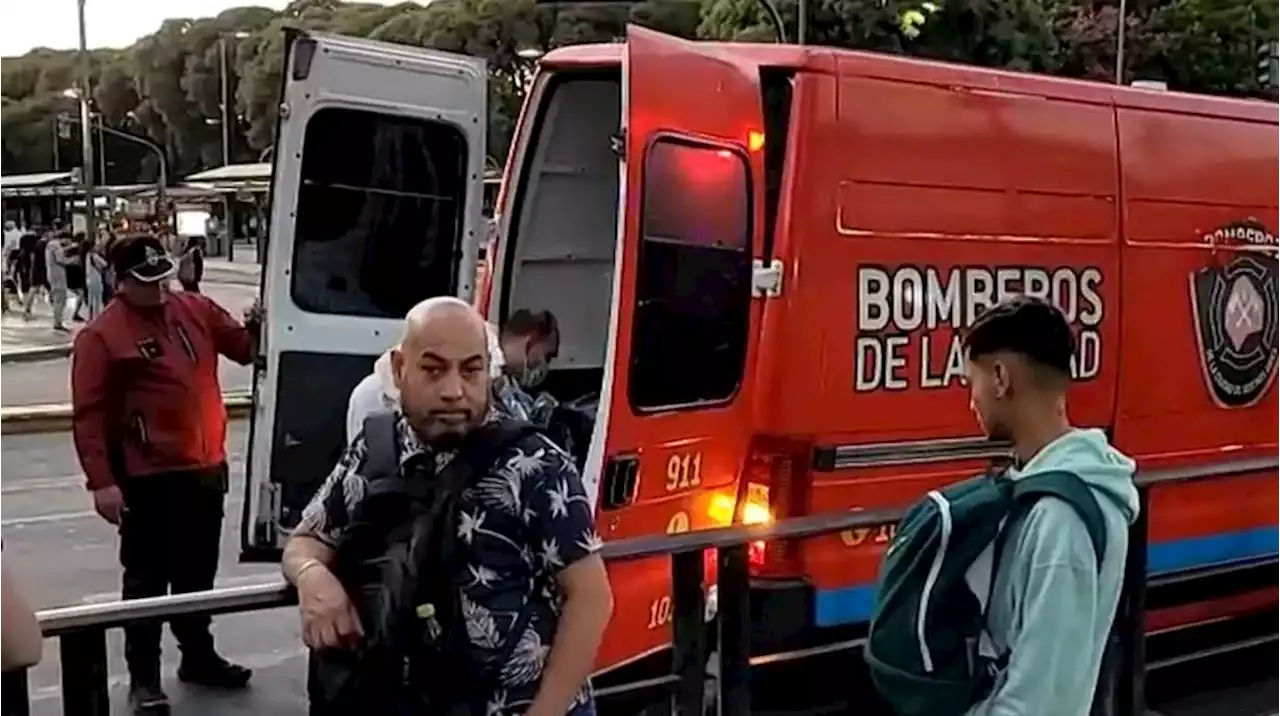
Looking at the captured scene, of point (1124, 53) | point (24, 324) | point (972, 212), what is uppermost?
point (1124, 53)

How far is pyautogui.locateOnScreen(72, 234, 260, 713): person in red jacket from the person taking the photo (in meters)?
6.04

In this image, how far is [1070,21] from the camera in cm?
3838

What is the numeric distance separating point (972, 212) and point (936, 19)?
2635cm

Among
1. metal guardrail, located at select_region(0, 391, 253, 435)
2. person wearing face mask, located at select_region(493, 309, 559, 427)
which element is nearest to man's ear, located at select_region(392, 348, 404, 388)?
person wearing face mask, located at select_region(493, 309, 559, 427)

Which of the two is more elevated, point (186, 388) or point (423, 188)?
point (423, 188)

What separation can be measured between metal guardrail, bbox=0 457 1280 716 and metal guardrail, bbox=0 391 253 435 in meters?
11.4

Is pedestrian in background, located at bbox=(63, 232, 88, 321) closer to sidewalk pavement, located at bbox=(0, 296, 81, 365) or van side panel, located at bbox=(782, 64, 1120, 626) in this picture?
sidewalk pavement, located at bbox=(0, 296, 81, 365)

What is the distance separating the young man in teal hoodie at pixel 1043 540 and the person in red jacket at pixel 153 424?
3997mm

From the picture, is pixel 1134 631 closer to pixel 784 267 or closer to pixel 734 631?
pixel 734 631

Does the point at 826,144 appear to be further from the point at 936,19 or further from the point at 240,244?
the point at 240,244

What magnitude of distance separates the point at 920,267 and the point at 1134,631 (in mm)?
1549

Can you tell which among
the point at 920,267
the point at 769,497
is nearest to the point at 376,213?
the point at 769,497

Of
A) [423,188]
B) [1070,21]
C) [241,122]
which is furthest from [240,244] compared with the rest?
[423,188]

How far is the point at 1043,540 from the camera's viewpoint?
249cm
